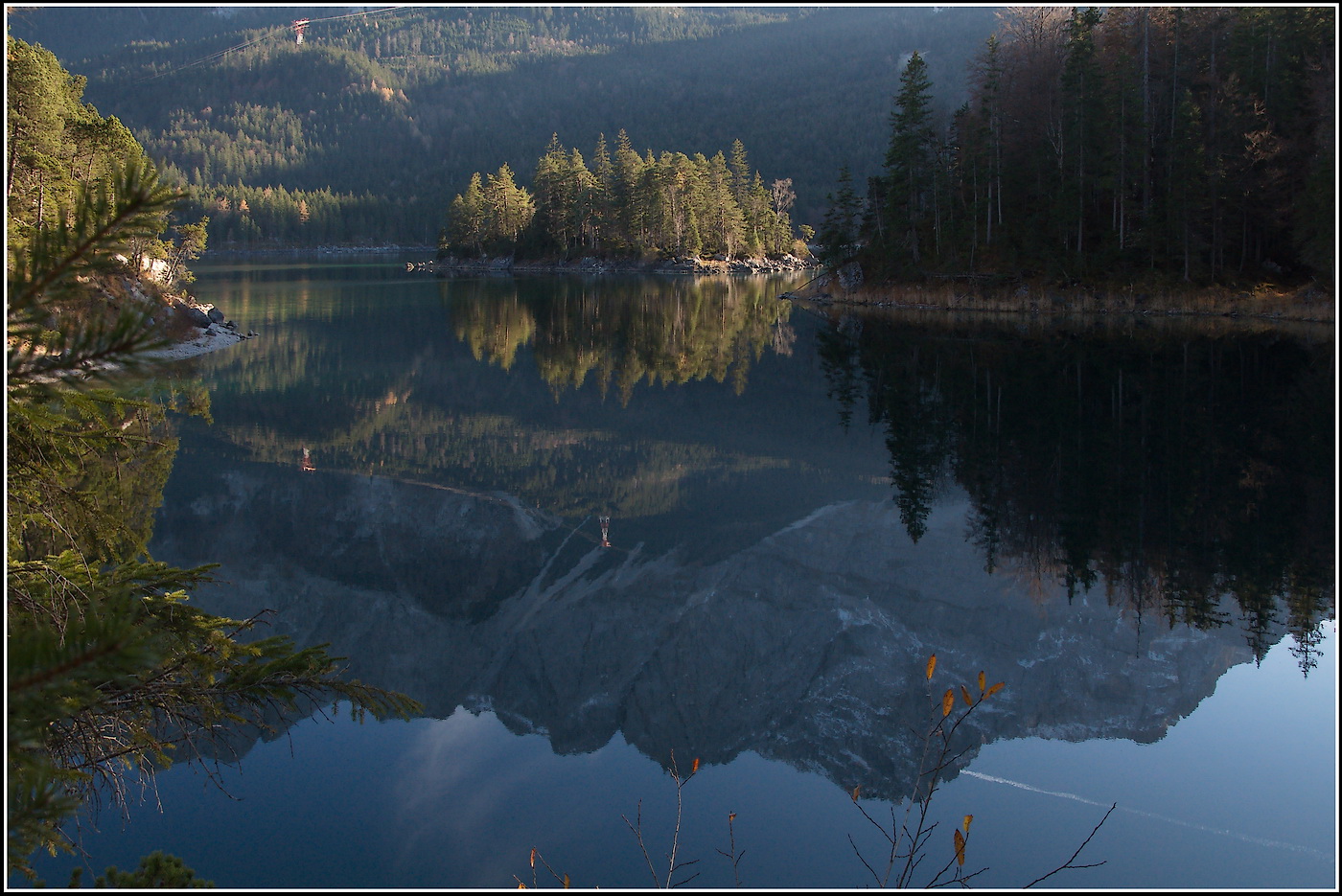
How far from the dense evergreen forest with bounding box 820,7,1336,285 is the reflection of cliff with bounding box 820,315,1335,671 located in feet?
36.0

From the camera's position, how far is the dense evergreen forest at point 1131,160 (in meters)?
31.9

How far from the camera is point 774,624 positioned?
27.3 feet

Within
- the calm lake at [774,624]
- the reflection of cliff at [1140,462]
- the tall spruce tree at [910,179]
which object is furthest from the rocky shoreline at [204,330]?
the tall spruce tree at [910,179]

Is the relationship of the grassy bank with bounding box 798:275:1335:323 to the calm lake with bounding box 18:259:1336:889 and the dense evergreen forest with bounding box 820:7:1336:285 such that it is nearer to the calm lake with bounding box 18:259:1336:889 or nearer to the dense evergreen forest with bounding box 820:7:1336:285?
the dense evergreen forest with bounding box 820:7:1336:285

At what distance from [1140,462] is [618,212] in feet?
231

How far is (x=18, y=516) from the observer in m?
3.87

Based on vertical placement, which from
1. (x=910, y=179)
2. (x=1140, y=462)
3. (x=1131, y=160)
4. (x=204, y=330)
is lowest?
(x=1140, y=462)

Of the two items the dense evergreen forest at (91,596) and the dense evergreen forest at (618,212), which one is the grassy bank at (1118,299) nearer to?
the dense evergreen forest at (91,596)

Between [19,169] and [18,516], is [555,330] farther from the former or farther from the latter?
[18,516]

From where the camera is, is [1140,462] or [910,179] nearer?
[1140,462]

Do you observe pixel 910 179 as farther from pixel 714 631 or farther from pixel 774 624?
pixel 714 631

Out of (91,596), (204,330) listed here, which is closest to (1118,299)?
(204,330)

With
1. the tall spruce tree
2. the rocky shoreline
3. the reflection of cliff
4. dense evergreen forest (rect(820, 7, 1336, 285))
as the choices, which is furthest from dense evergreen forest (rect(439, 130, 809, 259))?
the reflection of cliff

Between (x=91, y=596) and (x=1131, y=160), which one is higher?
(x=1131, y=160)
